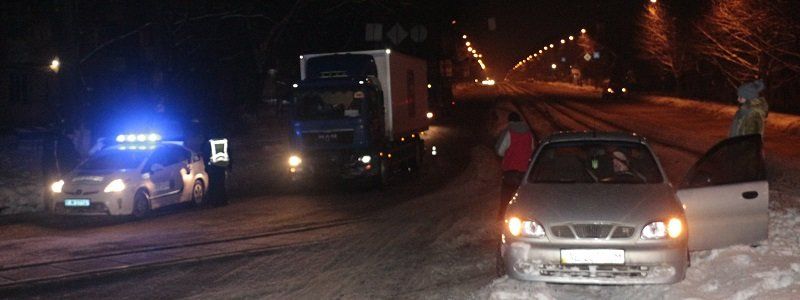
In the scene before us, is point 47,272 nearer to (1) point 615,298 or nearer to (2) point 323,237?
(2) point 323,237

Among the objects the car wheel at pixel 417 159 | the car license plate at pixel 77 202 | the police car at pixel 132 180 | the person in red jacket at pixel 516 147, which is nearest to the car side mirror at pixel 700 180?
the person in red jacket at pixel 516 147

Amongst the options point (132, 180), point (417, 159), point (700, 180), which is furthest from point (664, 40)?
point (700, 180)

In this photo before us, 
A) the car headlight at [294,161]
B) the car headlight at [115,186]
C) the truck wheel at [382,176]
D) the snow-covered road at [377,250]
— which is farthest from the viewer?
the car headlight at [294,161]

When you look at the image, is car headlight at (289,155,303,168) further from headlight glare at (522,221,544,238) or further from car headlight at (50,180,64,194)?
headlight glare at (522,221,544,238)

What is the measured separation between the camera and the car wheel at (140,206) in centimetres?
1619

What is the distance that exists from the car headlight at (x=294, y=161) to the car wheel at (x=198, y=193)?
234cm

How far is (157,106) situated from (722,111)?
27696 mm

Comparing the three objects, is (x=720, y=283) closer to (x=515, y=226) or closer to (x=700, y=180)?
(x=700, y=180)

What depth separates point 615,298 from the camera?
25.3 feet

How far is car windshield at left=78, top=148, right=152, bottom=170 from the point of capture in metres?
16.6

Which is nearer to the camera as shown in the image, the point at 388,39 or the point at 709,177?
the point at 709,177

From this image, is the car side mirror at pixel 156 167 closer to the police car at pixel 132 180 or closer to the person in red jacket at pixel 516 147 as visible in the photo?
the police car at pixel 132 180

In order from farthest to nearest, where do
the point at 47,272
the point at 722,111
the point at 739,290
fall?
the point at 722,111, the point at 47,272, the point at 739,290

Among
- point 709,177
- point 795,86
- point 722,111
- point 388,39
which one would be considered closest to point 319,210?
point 709,177
